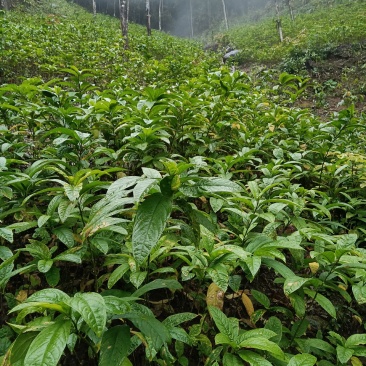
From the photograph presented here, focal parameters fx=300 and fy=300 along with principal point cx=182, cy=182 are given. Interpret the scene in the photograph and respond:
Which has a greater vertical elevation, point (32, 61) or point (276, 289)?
point (32, 61)

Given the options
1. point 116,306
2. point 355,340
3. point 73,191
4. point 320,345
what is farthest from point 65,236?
point 355,340

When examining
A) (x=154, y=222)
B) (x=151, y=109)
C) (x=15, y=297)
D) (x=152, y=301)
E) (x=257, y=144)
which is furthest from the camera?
(x=257, y=144)

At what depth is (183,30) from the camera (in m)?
47.1

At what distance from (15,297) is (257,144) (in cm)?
261

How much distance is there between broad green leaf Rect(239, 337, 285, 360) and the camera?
3.96 ft

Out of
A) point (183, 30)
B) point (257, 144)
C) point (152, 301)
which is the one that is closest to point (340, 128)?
point (257, 144)

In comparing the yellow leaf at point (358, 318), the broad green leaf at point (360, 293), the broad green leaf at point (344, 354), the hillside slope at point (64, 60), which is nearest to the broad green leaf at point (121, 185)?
the broad green leaf at point (360, 293)

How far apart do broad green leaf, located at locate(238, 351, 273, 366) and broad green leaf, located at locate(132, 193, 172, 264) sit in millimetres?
632

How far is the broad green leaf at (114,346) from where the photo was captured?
1.08 meters

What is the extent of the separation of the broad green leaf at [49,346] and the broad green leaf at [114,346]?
0.66 ft

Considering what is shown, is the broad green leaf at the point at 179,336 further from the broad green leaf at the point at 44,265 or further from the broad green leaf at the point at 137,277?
the broad green leaf at the point at 44,265

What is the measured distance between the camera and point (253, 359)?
4.14ft

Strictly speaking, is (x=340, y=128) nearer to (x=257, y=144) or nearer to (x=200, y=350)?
(x=257, y=144)

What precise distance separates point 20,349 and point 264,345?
3.08 feet
